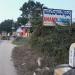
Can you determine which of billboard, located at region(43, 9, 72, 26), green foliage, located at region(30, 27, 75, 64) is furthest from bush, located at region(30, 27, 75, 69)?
billboard, located at region(43, 9, 72, 26)

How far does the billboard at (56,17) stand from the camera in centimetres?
2067

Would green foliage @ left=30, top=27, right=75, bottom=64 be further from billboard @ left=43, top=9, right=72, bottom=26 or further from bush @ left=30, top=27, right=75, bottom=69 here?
billboard @ left=43, top=9, right=72, bottom=26

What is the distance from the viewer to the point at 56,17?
2114 cm

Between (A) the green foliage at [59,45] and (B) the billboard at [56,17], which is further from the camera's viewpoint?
(B) the billboard at [56,17]

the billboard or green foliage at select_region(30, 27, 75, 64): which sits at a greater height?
the billboard

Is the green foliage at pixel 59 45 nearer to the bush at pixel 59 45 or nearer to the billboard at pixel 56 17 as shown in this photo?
the bush at pixel 59 45

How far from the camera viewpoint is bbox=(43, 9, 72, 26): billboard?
20.7 meters

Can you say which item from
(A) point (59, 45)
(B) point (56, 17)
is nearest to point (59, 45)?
(A) point (59, 45)

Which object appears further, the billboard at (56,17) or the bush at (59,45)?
the billboard at (56,17)

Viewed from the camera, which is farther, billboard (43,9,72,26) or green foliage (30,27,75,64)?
billboard (43,9,72,26)

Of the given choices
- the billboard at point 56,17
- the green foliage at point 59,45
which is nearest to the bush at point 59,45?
the green foliage at point 59,45

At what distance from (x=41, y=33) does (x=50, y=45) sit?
6232mm

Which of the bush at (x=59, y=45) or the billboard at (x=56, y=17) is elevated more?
the billboard at (x=56, y=17)

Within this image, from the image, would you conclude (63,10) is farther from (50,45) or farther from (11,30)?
(11,30)
